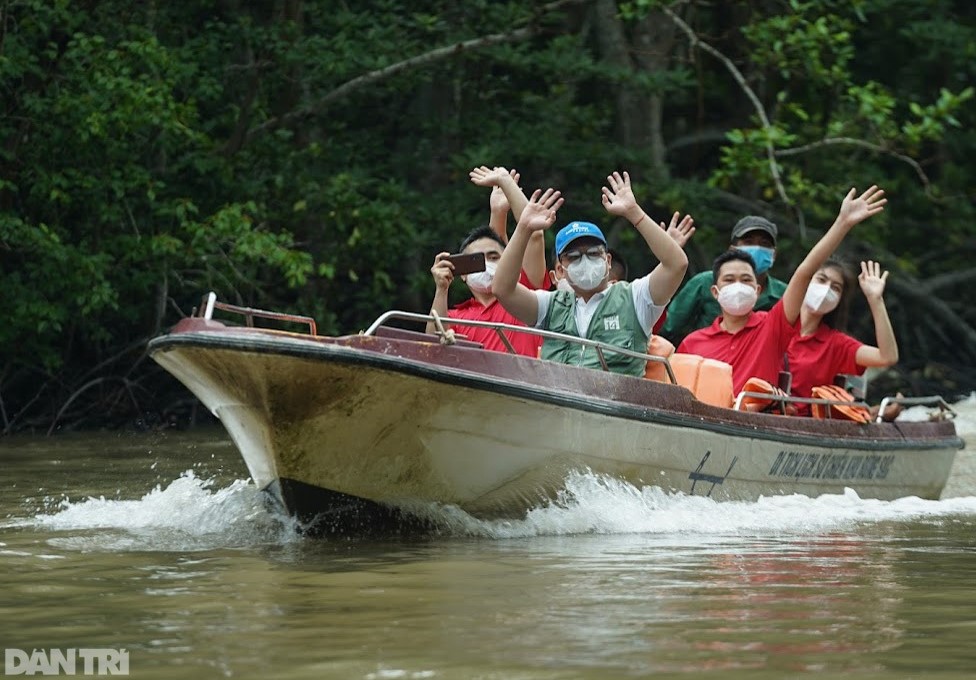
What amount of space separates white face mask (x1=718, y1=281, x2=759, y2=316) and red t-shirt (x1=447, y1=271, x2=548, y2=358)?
95cm

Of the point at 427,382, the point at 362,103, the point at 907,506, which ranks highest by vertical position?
the point at 362,103

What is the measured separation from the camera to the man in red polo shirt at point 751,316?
26.2ft

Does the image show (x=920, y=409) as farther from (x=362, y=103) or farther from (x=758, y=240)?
(x=758, y=240)

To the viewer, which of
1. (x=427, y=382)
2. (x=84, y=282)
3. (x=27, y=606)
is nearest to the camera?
(x=27, y=606)

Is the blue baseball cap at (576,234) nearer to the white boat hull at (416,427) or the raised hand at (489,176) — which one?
the raised hand at (489,176)

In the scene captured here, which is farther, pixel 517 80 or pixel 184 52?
pixel 517 80

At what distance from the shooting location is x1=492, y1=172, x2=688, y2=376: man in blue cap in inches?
289

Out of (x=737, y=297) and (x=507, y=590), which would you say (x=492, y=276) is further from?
(x=507, y=590)

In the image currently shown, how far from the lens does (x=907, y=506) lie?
8.73 meters

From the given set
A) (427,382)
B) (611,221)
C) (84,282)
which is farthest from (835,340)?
(611,221)

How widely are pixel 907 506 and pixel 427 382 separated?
327 cm

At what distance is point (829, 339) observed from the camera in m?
8.98

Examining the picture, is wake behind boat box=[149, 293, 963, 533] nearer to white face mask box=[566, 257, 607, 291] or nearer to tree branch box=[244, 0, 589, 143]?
white face mask box=[566, 257, 607, 291]

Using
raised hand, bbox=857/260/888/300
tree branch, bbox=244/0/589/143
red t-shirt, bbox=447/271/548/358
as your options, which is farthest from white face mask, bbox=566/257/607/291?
tree branch, bbox=244/0/589/143
